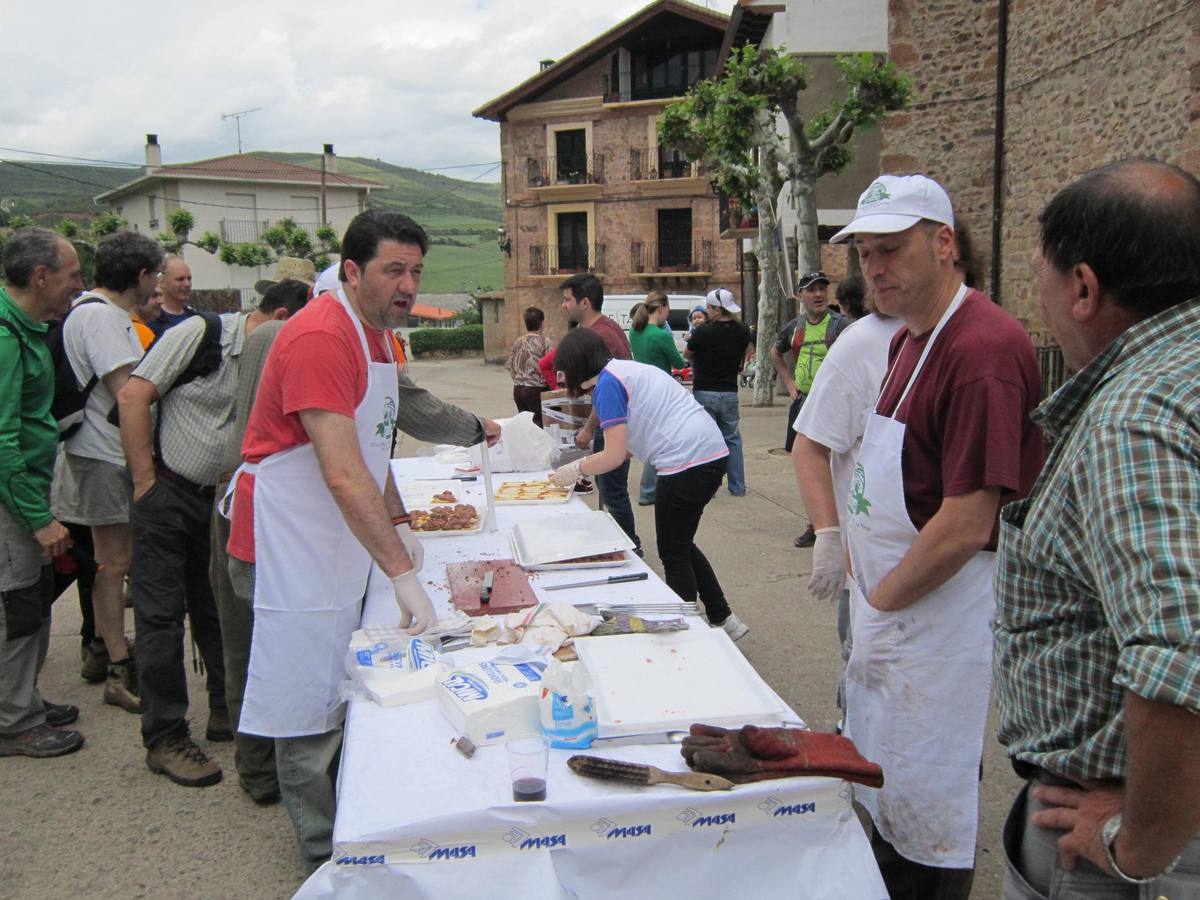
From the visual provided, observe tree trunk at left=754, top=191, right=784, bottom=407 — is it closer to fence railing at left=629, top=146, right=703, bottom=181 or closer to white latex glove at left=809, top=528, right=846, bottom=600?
white latex glove at left=809, top=528, right=846, bottom=600

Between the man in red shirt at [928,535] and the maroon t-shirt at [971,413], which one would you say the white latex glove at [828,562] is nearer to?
the man in red shirt at [928,535]

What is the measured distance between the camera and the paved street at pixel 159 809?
9.30ft

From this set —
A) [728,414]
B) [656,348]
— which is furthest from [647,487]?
[656,348]

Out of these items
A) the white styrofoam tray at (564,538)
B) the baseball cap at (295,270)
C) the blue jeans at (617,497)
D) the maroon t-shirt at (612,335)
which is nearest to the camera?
the white styrofoam tray at (564,538)

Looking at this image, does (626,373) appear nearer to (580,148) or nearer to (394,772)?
(394,772)

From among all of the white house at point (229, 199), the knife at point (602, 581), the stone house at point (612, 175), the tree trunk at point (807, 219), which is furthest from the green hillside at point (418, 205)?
the knife at point (602, 581)

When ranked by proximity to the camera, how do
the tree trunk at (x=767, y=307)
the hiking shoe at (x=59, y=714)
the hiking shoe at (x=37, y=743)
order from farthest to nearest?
the tree trunk at (x=767, y=307) < the hiking shoe at (x=59, y=714) < the hiking shoe at (x=37, y=743)

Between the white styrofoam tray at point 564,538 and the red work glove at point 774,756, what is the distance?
1510mm

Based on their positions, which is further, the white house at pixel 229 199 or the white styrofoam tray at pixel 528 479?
the white house at pixel 229 199

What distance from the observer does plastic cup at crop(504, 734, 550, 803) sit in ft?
5.61

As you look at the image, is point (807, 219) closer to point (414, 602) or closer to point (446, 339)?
point (414, 602)

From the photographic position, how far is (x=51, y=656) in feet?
15.6

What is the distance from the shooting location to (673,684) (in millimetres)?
2111

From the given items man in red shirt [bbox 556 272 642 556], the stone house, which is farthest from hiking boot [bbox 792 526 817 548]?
the stone house
